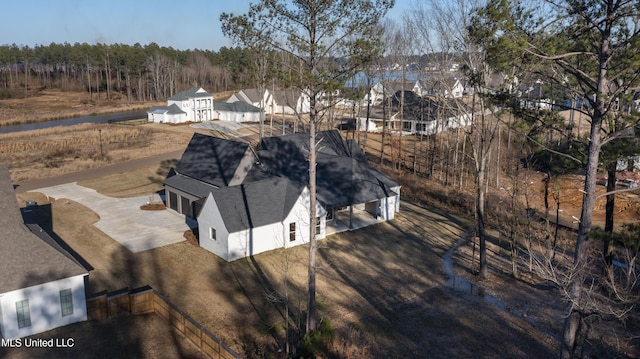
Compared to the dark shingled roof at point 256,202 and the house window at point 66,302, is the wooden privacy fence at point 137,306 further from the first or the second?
the dark shingled roof at point 256,202

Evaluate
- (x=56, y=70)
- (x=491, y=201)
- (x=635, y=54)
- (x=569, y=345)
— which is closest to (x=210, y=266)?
(x=569, y=345)

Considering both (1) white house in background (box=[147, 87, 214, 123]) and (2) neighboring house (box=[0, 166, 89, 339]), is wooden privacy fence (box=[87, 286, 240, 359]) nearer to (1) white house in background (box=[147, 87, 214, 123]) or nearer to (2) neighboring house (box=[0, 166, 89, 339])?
(2) neighboring house (box=[0, 166, 89, 339])

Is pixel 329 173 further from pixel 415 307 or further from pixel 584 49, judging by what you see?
pixel 584 49

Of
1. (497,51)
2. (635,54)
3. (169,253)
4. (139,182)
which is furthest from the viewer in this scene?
(139,182)

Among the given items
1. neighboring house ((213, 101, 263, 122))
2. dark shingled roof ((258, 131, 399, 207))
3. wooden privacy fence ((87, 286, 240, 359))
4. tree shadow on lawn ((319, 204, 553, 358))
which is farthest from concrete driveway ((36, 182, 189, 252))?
neighboring house ((213, 101, 263, 122))

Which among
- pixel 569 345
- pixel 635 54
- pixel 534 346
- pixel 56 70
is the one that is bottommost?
pixel 534 346

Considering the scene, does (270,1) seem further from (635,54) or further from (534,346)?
(534,346)
